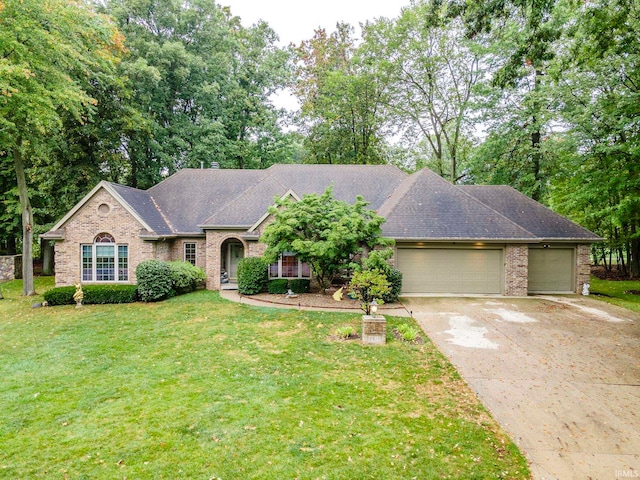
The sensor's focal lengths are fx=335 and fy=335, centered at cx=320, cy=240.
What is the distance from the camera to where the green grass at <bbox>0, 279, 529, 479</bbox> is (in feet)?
13.3

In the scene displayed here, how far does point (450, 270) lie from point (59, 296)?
622 inches

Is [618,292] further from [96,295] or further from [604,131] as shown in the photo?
[96,295]

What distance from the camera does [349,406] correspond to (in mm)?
5363

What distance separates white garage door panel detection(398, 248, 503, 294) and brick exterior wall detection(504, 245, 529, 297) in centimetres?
31

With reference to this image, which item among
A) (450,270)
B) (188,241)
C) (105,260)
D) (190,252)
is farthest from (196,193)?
(450,270)

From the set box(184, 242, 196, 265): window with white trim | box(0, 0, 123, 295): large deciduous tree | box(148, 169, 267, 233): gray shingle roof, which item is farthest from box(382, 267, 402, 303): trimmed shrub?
box(0, 0, 123, 295): large deciduous tree

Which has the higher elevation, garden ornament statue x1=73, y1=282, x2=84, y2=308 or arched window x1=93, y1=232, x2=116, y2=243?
arched window x1=93, y1=232, x2=116, y2=243

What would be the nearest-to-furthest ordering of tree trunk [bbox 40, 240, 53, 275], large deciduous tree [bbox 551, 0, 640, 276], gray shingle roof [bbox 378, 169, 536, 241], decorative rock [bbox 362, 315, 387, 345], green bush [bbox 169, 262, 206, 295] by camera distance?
decorative rock [bbox 362, 315, 387, 345] < large deciduous tree [bbox 551, 0, 640, 276] < green bush [bbox 169, 262, 206, 295] < gray shingle roof [bbox 378, 169, 536, 241] < tree trunk [bbox 40, 240, 53, 275]

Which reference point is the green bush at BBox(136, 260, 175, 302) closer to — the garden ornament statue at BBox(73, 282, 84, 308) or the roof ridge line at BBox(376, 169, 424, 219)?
the garden ornament statue at BBox(73, 282, 84, 308)

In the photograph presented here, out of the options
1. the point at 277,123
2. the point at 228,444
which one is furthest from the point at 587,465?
the point at 277,123

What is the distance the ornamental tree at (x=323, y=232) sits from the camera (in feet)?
40.5

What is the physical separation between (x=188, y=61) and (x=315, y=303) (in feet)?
61.0

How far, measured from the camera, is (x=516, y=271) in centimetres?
1425

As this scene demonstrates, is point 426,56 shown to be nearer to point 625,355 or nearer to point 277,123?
point 277,123
